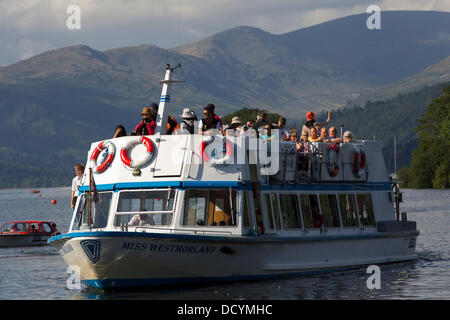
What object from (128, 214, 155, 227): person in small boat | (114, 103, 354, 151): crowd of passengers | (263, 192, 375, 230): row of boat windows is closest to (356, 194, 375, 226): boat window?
(263, 192, 375, 230): row of boat windows

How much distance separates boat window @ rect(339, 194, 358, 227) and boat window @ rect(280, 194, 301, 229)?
2331 mm

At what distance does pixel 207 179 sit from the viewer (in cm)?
2297

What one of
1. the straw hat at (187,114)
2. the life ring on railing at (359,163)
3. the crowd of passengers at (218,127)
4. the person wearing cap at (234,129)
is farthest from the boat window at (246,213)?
the life ring on railing at (359,163)

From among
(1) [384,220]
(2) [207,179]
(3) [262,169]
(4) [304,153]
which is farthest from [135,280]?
(1) [384,220]

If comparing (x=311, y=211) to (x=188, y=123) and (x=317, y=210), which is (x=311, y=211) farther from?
(x=188, y=123)

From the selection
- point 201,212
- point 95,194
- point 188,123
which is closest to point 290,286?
point 201,212

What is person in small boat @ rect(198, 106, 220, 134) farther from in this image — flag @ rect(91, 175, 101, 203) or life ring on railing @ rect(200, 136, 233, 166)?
flag @ rect(91, 175, 101, 203)

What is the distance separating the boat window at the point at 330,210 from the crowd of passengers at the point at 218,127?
172 cm

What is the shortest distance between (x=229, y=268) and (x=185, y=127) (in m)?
4.03

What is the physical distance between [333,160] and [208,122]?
4.72m

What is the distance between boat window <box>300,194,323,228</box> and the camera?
25.4 m
